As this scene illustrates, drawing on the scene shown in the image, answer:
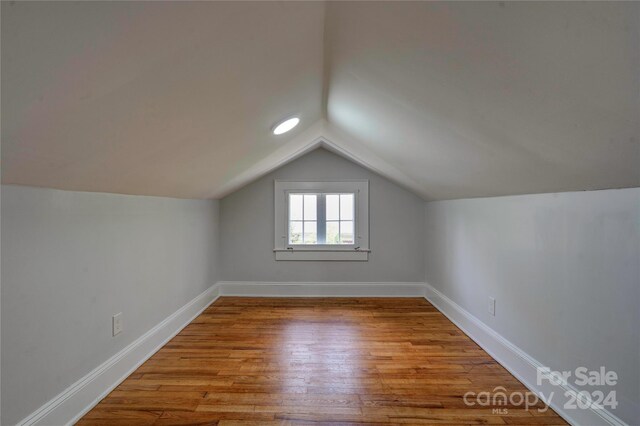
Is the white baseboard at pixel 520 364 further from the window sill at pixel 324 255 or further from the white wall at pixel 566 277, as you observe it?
the window sill at pixel 324 255

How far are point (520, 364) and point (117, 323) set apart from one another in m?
2.65

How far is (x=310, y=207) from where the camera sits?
14.7 feet

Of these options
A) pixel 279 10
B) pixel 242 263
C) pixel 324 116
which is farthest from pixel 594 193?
pixel 242 263

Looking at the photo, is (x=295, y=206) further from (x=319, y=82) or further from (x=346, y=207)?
(x=319, y=82)

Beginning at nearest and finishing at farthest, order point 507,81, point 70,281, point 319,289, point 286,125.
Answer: point 507,81 < point 70,281 < point 286,125 < point 319,289

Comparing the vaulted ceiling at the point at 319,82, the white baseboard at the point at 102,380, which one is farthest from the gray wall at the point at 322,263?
the vaulted ceiling at the point at 319,82

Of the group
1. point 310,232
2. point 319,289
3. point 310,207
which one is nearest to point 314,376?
point 319,289

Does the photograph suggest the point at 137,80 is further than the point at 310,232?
No

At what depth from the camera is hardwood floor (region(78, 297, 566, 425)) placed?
1859 mm

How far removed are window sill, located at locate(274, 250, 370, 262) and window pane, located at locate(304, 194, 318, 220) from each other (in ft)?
1.51

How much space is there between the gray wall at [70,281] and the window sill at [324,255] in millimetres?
1702

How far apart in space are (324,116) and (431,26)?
1744 millimetres

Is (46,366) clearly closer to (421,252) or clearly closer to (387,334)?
(387,334)

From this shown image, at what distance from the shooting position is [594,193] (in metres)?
1.67
